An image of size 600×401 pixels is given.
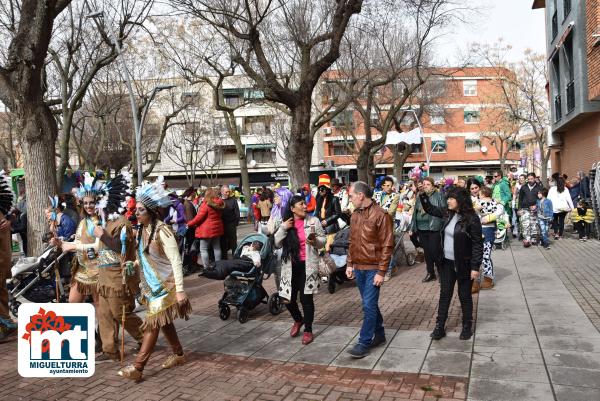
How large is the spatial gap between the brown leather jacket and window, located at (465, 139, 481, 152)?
51335 mm

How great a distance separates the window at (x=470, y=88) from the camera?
52541 mm

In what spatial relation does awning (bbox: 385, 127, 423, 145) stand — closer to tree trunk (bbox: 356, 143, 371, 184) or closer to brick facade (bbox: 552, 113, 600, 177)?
tree trunk (bbox: 356, 143, 371, 184)

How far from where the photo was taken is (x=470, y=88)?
52719 millimetres

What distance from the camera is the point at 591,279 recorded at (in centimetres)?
823

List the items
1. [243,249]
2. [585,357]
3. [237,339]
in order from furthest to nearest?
[243,249] < [237,339] < [585,357]

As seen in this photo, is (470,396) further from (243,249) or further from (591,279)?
(591,279)

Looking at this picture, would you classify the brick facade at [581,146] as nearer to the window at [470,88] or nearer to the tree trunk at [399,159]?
the tree trunk at [399,159]

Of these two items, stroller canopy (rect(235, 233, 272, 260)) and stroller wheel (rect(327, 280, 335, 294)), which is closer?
stroller canopy (rect(235, 233, 272, 260))

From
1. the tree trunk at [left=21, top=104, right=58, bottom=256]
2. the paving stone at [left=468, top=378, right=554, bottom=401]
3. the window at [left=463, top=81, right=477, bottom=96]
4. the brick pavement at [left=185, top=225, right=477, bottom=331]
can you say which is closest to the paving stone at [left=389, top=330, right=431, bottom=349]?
the brick pavement at [left=185, top=225, right=477, bottom=331]

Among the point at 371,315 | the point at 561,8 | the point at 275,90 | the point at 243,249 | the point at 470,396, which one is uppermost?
the point at 561,8

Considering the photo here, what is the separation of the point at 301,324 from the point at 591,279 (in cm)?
525

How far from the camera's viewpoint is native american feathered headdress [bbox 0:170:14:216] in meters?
6.12

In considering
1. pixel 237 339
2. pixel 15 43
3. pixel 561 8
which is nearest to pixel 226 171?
pixel 561 8

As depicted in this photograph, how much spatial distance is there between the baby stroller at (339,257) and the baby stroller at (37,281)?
403cm
